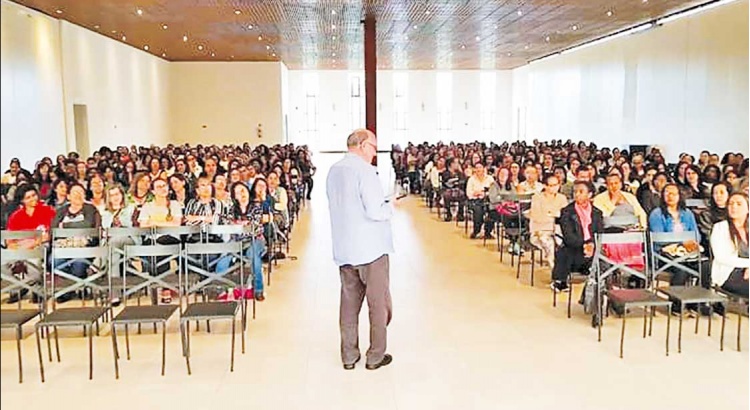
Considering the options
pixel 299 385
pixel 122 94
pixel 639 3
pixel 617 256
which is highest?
pixel 639 3

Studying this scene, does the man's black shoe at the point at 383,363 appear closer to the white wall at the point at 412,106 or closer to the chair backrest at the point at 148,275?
the chair backrest at the point at 148,275

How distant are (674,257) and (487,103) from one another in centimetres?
2963

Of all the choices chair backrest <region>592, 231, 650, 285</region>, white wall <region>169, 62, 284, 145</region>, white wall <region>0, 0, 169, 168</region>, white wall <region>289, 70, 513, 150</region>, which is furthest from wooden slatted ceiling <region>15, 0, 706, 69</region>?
white wall <region>289, 70, 513, 150</region>

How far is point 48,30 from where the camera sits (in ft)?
46.6

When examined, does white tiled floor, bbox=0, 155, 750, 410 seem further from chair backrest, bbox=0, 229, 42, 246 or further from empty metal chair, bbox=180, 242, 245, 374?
chair backrest, bbox=0, 229, 42, 246

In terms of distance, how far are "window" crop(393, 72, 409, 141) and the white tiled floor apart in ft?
94.3

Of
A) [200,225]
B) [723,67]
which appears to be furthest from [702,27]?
[200,225]

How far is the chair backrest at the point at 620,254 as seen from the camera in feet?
17.8

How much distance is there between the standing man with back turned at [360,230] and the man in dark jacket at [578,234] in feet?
8.08

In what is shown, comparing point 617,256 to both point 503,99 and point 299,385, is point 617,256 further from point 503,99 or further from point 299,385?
point 503,99

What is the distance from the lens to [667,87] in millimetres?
16391

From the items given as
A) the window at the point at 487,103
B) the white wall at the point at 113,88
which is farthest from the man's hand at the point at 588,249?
the window at the point at 487,103

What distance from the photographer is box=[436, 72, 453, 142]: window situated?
114 feet

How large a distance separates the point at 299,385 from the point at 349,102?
31079mm
